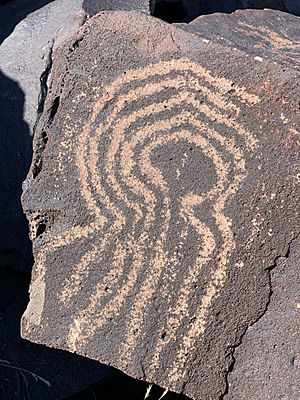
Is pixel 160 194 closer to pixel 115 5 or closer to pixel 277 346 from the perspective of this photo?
pixel 277 346

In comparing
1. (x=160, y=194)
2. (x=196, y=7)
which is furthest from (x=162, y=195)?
(x=196, y=7)

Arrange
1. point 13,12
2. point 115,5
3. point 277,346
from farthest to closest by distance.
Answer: point 13,12, point 115,5, point 277,346

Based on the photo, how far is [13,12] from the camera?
2.25 m

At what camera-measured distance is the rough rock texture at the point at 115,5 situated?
185 cm

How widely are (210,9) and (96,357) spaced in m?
1.26

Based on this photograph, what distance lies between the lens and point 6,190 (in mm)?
1937

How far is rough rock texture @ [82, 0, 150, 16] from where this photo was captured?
6.09ft

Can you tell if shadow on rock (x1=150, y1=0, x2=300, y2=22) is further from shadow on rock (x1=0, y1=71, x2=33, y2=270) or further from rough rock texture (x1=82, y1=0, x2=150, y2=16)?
shadow on rock (x1=0, y1=71, x2=33, y2=270)

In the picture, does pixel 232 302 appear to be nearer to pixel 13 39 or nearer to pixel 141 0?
pixel 141 0

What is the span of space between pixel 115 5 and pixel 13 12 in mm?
496

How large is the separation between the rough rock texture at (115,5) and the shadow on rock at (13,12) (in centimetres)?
31

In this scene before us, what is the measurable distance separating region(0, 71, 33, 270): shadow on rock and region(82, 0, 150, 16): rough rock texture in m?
0.30

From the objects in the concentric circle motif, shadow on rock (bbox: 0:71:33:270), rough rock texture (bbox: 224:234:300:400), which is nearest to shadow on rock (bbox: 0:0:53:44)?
shadow on rock (bbox: 0:71:33:270)

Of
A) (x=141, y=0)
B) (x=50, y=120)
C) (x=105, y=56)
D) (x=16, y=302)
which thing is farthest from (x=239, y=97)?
(x=16, y=302)
